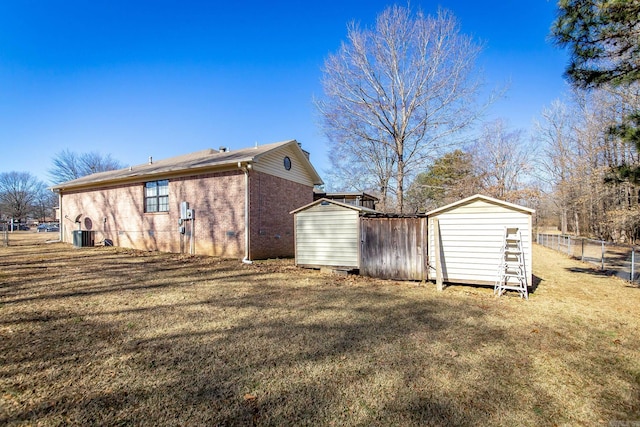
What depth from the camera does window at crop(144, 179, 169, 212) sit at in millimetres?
13484

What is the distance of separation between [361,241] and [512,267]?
3719mm

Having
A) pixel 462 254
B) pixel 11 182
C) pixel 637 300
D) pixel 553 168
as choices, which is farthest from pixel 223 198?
pixel 11 182

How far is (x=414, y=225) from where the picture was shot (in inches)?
309

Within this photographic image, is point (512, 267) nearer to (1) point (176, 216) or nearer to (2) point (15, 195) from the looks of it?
(1) point (176, 216)

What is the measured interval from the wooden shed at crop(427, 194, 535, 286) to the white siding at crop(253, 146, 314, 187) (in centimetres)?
712

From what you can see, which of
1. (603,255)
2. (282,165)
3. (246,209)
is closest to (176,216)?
(246,209)

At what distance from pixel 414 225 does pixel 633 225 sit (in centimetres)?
1980

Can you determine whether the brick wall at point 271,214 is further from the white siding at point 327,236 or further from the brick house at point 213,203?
the white siding at point 327,236

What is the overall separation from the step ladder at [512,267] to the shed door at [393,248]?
175cm

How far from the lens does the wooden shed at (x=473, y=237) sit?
6.82 m

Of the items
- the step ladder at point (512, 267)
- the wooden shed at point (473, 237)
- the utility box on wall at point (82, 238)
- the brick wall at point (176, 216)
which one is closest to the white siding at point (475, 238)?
the wooden shed at point (473, 237)

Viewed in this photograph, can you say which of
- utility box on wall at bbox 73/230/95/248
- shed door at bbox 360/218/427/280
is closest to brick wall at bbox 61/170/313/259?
utility box on wall at bbox 73/230/95/248

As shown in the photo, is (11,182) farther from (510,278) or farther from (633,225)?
(633,225)

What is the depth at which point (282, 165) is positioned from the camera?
1333 cm
